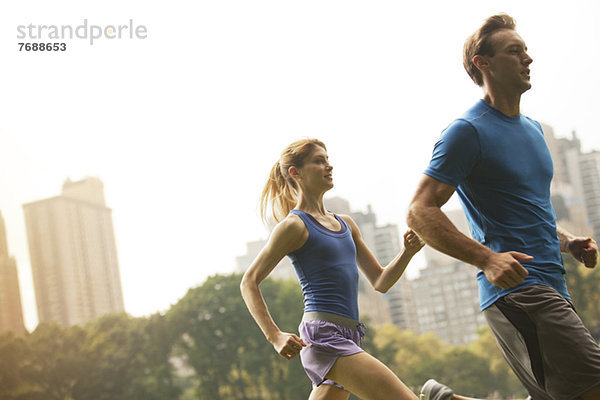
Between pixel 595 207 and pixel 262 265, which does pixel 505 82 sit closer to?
pixel 262 265

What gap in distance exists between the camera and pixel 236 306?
28.3m

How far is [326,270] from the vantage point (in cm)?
261

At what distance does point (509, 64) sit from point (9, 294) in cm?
3354

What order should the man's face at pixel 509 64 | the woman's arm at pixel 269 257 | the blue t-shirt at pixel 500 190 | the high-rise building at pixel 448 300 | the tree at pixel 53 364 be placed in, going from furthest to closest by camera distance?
the high-rise building at pixel 448 300 → the tree at pixel 53 364 → the woman's arm at pixel 269 257 → the man's face at pixel 509 64 → the blue t-shirt at pixel 500 190

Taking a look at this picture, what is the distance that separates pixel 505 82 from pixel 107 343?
91.4ft

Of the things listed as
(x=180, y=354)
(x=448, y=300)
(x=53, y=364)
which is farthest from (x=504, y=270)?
(x=448, y=300)

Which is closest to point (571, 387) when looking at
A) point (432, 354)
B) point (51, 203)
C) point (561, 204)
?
point (432, 354)

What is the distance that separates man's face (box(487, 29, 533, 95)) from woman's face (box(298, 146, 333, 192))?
847mm

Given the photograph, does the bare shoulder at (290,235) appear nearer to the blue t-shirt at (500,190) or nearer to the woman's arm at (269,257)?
the woman's arm at (269,257)

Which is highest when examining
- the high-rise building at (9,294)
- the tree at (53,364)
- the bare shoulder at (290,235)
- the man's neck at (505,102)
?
the man's neck at (505,102)

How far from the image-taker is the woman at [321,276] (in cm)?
236

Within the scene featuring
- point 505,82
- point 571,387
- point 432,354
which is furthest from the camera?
point 432,354

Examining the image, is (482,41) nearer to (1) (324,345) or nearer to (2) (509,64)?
(2) (509,64)

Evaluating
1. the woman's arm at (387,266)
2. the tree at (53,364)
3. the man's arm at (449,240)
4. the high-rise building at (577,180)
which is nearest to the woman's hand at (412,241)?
the woman's arm at (387,266)
